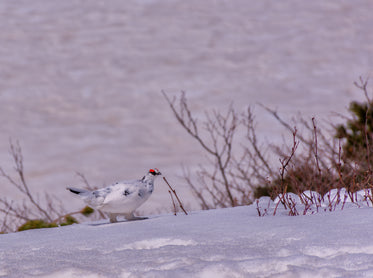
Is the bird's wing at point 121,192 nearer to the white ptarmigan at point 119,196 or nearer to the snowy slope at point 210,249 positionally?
the white ptarmigan at point 119,196

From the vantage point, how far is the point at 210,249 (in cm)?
247

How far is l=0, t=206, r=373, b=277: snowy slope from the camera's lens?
7.03 ft

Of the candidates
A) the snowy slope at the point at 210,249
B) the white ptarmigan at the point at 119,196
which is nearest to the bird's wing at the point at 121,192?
the white ptarmigan at the point at 119,196

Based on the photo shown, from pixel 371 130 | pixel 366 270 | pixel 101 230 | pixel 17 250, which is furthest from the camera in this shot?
pixel 371 130

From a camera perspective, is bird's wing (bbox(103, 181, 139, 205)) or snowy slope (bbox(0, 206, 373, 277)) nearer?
snowy slope (bbox(0, 206, 373, 277))

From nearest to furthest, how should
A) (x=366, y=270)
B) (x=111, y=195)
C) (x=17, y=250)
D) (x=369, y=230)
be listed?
1. (x=366, y=270)
2. (x=369, y=230)
3. (x=17, y=250)
4. (x=111, y=195)

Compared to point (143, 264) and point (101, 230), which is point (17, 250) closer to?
point (101, 230)

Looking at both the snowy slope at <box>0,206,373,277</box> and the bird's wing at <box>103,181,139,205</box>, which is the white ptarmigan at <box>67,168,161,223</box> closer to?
the bird's wing at <box>103,181,139,205</box>

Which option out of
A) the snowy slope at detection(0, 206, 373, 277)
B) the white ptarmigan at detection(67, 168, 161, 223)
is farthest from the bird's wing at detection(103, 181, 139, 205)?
the snowy slope at detection(0, 206, 373, 277)

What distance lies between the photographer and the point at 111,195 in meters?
3.60

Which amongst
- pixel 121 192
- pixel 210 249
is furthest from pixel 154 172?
pixel 210 249

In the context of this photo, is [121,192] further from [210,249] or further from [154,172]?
[210,249]

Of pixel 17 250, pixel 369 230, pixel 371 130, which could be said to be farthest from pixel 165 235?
pixel 371 130

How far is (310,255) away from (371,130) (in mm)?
5872
